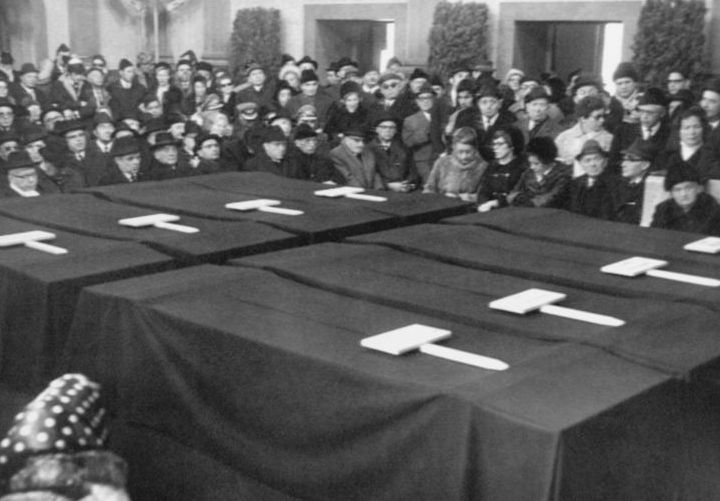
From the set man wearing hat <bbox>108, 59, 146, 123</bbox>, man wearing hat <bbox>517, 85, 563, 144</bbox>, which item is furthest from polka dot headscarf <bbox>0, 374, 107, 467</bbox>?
man wearing hat <bbox>108, 59, 146, 123</bbox>

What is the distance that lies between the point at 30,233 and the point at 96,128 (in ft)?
16.6

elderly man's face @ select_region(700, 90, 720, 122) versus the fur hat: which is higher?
elderly man's face @ select_region(700, 90, 720, 122)

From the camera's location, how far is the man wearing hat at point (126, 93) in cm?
1423

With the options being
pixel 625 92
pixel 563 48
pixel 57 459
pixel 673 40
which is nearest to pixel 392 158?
pixel 625 92

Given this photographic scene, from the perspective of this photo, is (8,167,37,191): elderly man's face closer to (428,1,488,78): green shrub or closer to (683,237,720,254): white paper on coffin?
(683,237,720,254): white paper on coffin

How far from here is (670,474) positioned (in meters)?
3.03

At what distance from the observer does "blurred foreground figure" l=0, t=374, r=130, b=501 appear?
272 cm

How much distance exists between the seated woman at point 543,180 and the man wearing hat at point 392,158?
1.59 m

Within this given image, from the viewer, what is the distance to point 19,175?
7500 mm

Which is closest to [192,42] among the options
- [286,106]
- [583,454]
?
[286,106]

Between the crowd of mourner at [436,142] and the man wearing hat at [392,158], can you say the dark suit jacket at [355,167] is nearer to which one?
the crowd of mourner at [436,142]

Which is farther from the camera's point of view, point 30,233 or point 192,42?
point 192,42

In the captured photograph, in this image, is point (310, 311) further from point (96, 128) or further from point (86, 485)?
point (96, 128)

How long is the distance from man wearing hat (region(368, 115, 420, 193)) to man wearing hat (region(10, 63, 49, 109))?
21.5ft
